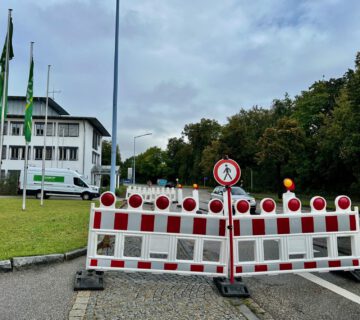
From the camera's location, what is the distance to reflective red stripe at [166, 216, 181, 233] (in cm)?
557

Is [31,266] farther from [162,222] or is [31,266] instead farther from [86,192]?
[86,192]

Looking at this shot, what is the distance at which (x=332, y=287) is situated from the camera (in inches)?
220

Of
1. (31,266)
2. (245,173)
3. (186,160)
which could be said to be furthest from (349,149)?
(186,160)

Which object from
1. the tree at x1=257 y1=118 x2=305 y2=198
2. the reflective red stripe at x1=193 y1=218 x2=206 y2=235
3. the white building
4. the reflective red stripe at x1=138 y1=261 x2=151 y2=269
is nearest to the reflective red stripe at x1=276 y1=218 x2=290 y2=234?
the reflective red stripe at x1=193 y1=218 x2=206 y2=235

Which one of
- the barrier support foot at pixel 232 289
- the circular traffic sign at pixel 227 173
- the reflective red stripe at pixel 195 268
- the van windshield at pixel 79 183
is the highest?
the van windshield at pixel 79 183

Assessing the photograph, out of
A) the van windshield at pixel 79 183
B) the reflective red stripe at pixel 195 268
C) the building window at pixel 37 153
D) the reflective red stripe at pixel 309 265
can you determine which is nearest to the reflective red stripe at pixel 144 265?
the reflective red stripe at pixel 195 268

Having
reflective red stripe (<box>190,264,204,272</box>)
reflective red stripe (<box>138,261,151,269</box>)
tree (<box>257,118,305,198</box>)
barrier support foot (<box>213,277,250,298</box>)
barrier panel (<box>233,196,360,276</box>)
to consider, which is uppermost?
tree (<box>257,118,305,198</box>)

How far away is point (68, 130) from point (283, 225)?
156ft

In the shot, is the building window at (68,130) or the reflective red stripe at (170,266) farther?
the building window at (68,130)

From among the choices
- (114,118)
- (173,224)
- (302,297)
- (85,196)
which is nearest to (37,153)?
(85,196)

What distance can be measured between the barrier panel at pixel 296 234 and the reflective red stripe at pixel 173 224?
0.85 m

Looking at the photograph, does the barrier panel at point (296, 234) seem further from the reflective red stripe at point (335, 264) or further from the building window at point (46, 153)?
the building window at point (46, 153)

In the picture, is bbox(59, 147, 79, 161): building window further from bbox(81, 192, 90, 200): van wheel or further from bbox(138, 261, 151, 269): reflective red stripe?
bbox(138, 261, 151, 269): reflective red stripe

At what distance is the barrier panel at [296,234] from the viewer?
5609 millimetres
